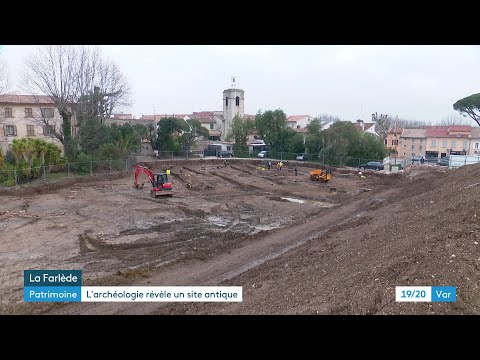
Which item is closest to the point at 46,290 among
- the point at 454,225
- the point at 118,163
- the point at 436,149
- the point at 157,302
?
the point at 157,302

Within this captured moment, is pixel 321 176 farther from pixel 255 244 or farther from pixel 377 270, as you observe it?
pixel 377 270

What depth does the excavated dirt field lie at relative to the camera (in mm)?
7070

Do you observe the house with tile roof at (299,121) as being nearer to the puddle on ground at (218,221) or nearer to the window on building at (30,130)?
the window on building at (30,130)

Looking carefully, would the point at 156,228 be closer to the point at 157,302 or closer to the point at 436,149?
the point at 157,302

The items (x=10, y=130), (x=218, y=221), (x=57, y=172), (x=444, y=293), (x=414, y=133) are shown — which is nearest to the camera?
(x=444, y=293)

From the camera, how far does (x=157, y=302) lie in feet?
30.7

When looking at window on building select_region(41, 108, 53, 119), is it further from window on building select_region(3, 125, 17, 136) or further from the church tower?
the church tower

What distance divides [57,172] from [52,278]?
22344 mm

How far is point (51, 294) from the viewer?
8.61 metres

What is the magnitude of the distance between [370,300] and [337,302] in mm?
625

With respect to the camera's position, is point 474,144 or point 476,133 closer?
point 474,144
